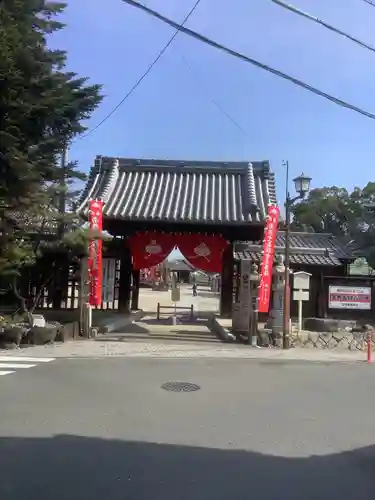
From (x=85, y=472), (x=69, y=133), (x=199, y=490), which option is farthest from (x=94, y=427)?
(x=69, y=133)

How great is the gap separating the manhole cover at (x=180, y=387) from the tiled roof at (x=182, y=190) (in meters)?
8.85

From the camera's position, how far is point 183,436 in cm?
615

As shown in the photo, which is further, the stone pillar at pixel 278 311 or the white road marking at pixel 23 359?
the stone pillar at pixel 278 311

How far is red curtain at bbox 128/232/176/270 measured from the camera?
18984 mm

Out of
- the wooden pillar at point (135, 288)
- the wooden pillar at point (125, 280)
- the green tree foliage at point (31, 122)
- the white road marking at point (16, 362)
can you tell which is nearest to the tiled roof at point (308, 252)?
the wooden pillar at point (135, 288)

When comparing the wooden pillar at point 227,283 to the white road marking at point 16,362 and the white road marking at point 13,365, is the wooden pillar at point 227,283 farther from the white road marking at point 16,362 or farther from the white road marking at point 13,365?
the white road marking at point 13,365

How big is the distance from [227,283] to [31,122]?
10866 mm

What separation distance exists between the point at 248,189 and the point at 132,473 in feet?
53.7

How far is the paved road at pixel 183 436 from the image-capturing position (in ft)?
15.1

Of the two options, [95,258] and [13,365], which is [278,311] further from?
[13,365]

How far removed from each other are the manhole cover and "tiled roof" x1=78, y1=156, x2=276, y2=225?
8.85 metres

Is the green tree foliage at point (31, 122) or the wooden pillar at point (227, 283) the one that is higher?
the green tree foliage at point (31, 122)

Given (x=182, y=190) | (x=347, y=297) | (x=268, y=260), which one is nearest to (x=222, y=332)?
(x=268, y=260)

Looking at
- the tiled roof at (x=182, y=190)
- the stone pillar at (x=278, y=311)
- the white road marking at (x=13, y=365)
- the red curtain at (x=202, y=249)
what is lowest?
the white road marking at (x=13, y=365)
